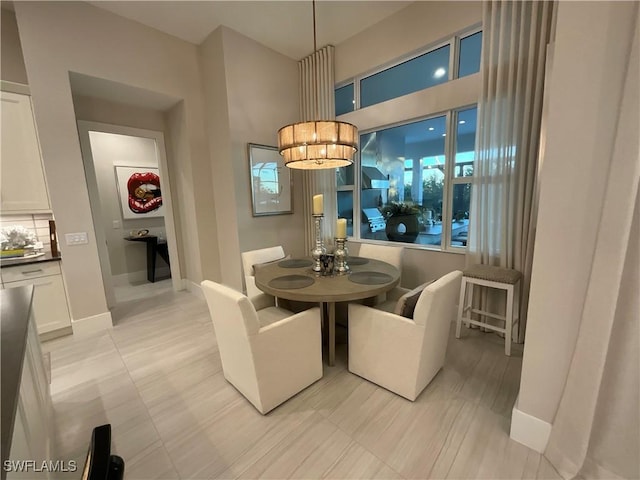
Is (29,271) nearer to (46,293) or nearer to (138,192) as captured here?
(46,293)

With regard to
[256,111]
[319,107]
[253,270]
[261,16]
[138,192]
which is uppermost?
[261,16]

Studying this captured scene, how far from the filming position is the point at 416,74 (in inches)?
118

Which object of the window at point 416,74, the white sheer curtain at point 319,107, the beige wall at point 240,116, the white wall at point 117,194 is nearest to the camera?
the window at point 416,74

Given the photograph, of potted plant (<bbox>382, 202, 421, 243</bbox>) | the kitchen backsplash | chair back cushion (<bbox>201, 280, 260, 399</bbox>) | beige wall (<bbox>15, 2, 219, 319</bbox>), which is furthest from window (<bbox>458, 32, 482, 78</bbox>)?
the kitchen backsplash

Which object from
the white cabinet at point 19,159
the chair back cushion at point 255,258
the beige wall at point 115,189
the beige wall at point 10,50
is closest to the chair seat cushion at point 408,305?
the chair back cushion at point 255,258

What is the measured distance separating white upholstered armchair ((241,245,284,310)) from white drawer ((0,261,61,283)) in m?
1.86

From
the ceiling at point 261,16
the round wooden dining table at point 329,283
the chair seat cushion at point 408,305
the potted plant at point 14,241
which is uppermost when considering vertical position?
the ceiling at point 261,16

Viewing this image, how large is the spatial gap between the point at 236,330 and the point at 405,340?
1.07 meters

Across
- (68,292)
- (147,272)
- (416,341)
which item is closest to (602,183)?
(416,341)

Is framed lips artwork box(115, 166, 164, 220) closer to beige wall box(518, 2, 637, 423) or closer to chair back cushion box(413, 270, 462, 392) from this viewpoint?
chair back cushion box(413, 270, 462, 392)

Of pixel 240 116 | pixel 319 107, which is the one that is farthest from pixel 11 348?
pixel 319 107

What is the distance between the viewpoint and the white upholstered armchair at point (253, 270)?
2449mm

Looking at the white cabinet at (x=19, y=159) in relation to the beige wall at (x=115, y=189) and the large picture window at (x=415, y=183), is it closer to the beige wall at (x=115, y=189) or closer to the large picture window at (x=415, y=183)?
the beige wall at (x=115, y=189)

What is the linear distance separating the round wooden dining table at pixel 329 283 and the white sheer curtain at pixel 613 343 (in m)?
1.06
